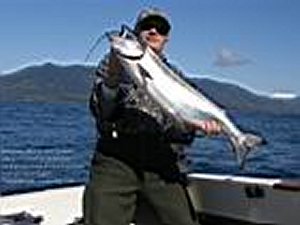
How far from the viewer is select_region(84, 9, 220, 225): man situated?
5.77 metres

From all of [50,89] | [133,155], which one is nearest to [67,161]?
[133,155]

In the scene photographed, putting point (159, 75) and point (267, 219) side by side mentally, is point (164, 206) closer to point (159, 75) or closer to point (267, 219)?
point (159, 75)

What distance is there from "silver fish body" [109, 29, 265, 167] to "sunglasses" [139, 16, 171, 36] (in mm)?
397

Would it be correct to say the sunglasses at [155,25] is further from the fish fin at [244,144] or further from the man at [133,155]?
the fish fin at [244,144]

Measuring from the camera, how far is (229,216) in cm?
837

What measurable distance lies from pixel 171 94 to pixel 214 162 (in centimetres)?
2054

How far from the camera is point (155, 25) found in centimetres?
577

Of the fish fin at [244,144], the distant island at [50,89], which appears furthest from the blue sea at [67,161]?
the distant island at [50,89]

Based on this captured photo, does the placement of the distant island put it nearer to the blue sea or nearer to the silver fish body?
the blue sea

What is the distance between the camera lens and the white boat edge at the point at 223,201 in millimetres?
7891

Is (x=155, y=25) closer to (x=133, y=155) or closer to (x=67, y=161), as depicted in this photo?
(x=133, y=155)

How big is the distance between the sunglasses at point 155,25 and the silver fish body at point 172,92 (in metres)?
0.40

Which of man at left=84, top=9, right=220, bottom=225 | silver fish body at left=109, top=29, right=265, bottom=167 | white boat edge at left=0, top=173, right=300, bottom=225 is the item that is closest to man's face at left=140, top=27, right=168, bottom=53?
man at left=84, top=9, right=220, bottom=225

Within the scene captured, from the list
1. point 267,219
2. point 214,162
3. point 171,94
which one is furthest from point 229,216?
point 214,162
